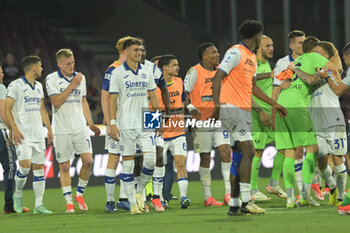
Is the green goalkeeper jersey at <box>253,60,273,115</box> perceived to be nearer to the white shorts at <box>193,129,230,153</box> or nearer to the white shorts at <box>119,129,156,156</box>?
the white shorts at <box>193,129,230,153</box>

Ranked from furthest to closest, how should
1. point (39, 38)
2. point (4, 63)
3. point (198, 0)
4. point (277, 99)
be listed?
1. point (39, 38)
2. point (198, 0)
3. point (4, 63)
4. point (277, 99)

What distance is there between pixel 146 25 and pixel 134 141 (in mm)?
12461

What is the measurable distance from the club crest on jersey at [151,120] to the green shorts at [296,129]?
1.45m

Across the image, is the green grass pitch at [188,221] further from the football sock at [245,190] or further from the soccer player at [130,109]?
the soccer player at [130,109]

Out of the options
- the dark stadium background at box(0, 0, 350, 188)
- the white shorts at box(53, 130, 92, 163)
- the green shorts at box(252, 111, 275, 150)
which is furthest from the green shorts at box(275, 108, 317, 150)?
the dark stadium background at box(0, 0, 350, 188)

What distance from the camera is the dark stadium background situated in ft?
57.4

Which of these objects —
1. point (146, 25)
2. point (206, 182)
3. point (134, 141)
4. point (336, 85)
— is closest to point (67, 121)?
point (134, 141)

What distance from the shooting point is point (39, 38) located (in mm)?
21906

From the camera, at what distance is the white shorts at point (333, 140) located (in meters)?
9.25

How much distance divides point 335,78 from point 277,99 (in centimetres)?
99

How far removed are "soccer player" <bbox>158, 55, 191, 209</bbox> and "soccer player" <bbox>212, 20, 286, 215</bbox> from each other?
208 cm

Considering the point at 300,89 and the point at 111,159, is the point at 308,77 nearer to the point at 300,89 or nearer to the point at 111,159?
the point at 300,89

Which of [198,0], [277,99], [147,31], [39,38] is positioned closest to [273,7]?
[198,0]

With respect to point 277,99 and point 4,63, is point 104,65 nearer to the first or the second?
point 4,63
